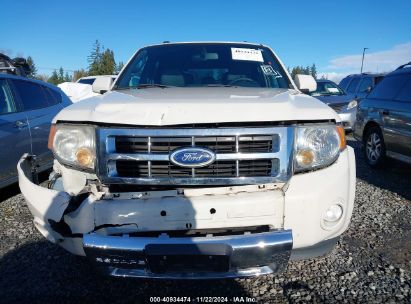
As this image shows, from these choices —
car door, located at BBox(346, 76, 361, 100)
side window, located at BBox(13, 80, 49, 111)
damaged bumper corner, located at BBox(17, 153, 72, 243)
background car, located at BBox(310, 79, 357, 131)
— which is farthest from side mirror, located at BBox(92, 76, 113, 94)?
car door, located at BBox(346, 76, 361, 100)

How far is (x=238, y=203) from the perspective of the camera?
205cm

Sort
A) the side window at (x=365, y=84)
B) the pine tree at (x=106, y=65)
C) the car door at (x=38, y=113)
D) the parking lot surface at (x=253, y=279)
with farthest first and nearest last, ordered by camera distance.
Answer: the pine tree at (x=106, y=65) → the side window at (x=365, y=84) → the car door at (x=38, y=113) → the parking lot surface at (x=253, y=279)

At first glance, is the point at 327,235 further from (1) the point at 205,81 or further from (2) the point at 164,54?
(2) the point at 164,54

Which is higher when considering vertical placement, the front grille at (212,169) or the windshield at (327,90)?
the front grille at (212,169)

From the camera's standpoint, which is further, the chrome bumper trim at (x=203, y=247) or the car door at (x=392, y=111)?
the car door at (x=392, y=111)

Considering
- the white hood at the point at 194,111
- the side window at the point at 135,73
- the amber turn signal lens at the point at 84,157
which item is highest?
the side window at the point at 135,73

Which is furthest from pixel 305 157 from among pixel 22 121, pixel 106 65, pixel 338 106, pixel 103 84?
pixel 106 65

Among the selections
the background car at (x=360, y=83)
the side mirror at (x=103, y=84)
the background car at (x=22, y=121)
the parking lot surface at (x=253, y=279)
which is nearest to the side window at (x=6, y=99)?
the background car at (x=22, y=121)

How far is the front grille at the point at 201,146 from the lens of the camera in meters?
2.09

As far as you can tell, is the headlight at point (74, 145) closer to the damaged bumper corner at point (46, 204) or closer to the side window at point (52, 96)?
the damaged bumper corner at point (46, 204)

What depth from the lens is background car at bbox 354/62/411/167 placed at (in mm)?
5348

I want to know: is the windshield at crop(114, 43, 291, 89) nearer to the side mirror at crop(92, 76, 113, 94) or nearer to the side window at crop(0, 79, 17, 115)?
the side mirror at crop(92, 76, 113, 94)

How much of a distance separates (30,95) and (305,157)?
4.45 metres

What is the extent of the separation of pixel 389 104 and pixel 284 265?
4648mm
